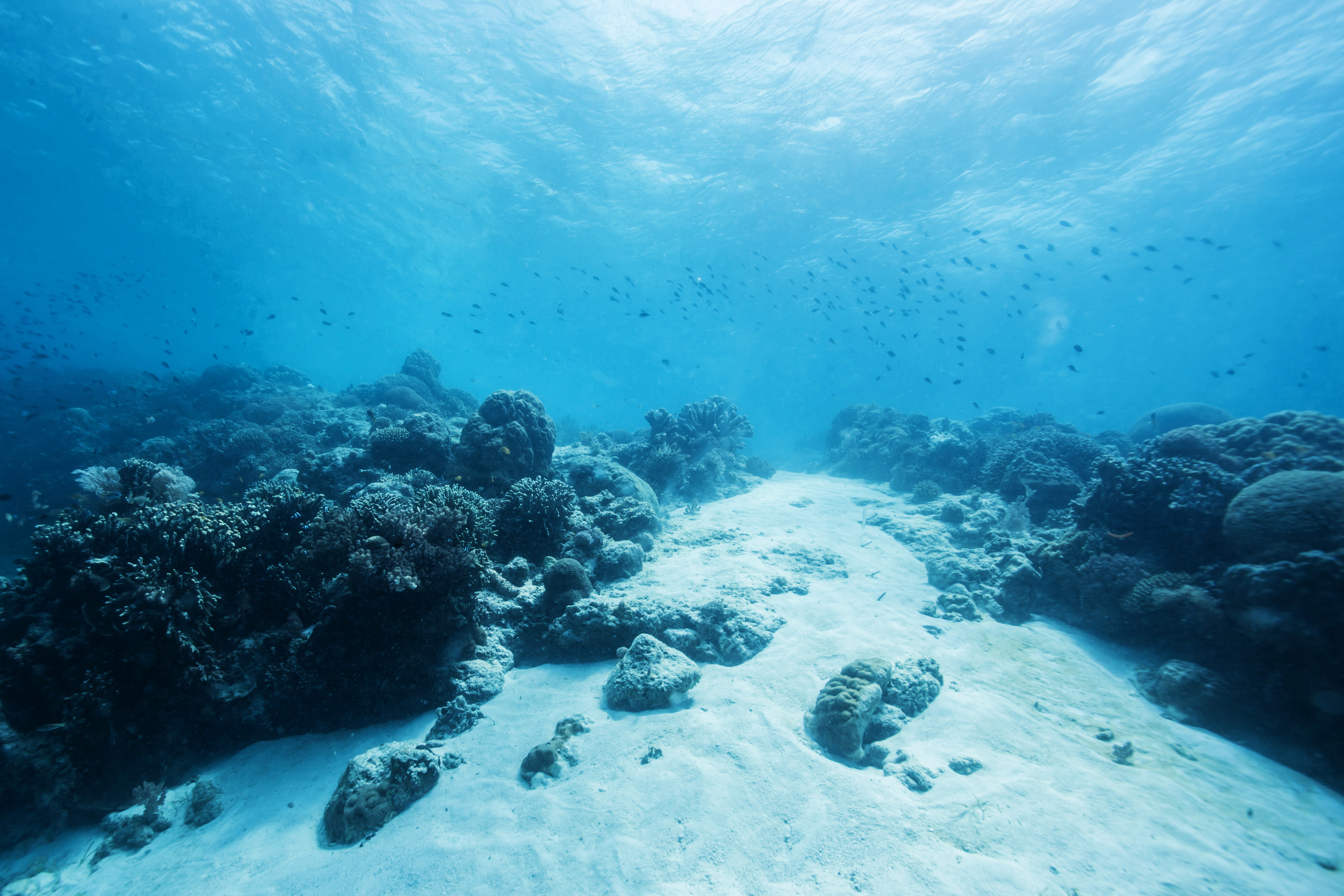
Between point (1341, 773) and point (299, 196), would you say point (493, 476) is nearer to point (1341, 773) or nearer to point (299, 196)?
point (1341, 773)

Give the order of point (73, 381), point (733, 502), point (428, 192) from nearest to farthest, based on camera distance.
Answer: point (733, 502)
point (73, 381)
point (428, 192)

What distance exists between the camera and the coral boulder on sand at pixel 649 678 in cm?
504

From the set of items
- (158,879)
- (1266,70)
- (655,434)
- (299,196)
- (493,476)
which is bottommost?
(158,879)

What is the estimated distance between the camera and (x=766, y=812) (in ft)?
12.3

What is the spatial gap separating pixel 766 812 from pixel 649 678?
1747 mm

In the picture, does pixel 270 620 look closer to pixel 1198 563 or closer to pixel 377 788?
pixel 377 788

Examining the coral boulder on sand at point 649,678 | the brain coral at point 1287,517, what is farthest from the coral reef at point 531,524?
the brain coral at point 1287,517

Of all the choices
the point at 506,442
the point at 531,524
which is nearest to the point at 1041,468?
the point at 531,524

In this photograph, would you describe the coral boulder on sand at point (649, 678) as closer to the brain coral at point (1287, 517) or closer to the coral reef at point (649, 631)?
the coral reef at point (649, 631)

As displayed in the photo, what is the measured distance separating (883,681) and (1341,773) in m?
4.39

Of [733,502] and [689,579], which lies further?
[733,502]

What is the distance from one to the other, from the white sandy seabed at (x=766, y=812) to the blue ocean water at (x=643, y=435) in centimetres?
9

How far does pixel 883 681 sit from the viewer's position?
5.31 m

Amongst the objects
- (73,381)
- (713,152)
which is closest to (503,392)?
(713,152)
